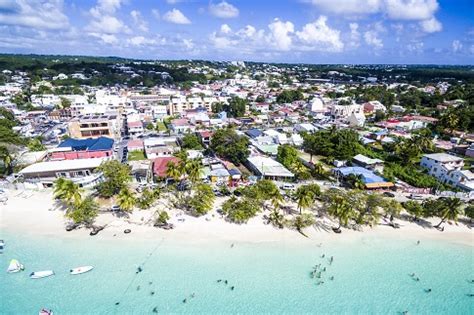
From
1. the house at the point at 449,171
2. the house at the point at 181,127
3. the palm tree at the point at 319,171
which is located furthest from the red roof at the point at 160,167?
the house at the point at 449,171

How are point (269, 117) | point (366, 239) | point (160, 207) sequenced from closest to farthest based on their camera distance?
1. point (366, 239)
2. point (160, 207)
3. point (269, 117)

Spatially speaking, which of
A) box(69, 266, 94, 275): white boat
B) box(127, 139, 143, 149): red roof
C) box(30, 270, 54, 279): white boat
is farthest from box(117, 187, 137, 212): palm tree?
box(127, 139, 143, 149): red roof

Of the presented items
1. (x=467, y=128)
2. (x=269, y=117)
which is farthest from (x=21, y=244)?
(x=467, y=128)

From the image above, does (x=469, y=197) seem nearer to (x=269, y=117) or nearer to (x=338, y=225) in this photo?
(x=338, y=225)

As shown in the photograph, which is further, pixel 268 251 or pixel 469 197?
pixel 469 197

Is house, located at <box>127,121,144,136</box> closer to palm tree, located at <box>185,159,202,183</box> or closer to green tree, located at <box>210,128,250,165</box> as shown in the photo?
green tree, located at <box>210,128,250,165</box>

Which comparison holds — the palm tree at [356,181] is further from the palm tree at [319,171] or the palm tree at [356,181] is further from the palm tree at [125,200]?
the palm tree at [125,200]

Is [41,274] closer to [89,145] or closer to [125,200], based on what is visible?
[125,200]

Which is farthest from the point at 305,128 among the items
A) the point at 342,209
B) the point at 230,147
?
the point at 342,209
